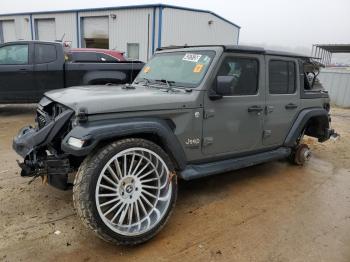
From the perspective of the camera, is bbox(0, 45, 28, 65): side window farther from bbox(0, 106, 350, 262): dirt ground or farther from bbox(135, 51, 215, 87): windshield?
bbox(135, 51, 215, 87): windshield

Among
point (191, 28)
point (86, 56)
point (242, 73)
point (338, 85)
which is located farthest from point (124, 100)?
point (191, 28)

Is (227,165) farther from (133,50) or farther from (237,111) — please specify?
(133,50)

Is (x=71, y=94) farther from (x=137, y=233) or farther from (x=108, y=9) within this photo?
(x=108, y=9)

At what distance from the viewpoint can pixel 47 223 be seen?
10.7 ft

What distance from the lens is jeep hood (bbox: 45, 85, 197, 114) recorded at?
9.45 feet

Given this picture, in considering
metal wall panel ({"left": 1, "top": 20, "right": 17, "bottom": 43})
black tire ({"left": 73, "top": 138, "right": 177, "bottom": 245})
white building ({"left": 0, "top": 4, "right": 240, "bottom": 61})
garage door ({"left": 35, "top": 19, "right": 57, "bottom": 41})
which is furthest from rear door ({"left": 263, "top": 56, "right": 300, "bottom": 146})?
metal wall panel ({"left": 1, "top": 20, "right": 17, "bottom": 43})

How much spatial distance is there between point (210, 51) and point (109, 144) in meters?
1.78

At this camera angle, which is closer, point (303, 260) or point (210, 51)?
point (303, 260)

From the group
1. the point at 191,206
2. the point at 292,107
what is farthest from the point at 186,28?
the point at 191,206

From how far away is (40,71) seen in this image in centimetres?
771

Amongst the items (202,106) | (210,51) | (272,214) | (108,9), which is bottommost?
(272,214)

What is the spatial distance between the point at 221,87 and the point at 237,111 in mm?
503

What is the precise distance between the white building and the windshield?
1241 centimetres

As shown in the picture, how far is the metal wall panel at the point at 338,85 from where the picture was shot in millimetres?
12992
